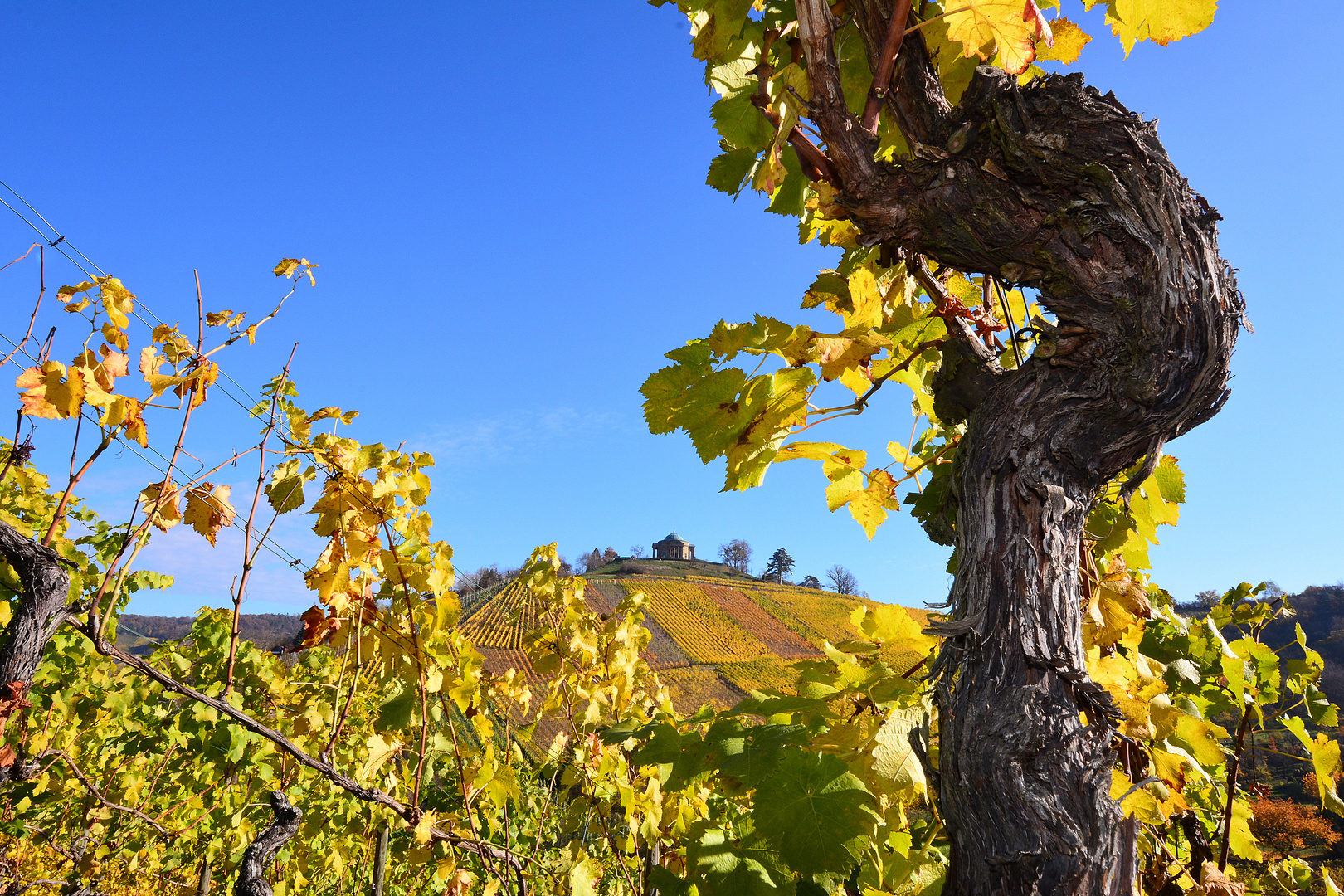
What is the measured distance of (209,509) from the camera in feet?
5.15

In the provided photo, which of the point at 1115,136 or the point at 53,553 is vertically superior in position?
the point at 1115,136

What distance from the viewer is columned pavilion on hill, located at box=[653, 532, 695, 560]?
266 feet

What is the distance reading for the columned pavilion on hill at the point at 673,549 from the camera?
266 ft

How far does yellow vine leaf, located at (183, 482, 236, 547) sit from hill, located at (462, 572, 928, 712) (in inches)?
980

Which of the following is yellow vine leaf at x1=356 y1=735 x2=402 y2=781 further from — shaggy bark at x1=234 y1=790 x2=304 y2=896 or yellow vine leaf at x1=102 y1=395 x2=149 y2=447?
yellow vine leaf at x1=102 y1=395 x2=149 y2=447

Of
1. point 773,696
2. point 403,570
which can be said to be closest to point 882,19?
point 773,696

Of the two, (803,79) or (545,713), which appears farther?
(545,713)

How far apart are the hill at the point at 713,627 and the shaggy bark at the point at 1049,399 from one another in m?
25.5

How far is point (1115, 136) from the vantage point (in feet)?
2.80

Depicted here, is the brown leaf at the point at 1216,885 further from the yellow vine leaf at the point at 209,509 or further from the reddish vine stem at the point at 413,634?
the yellow vine leaf at the point at 209,509

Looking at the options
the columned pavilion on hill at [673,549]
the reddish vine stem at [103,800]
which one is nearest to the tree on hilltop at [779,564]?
the columned pavilion on hill at [673,549]

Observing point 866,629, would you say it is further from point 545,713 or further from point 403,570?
point 545,713

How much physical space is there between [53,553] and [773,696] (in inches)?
78.9

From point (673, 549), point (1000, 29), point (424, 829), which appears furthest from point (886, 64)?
point (673, 549)
